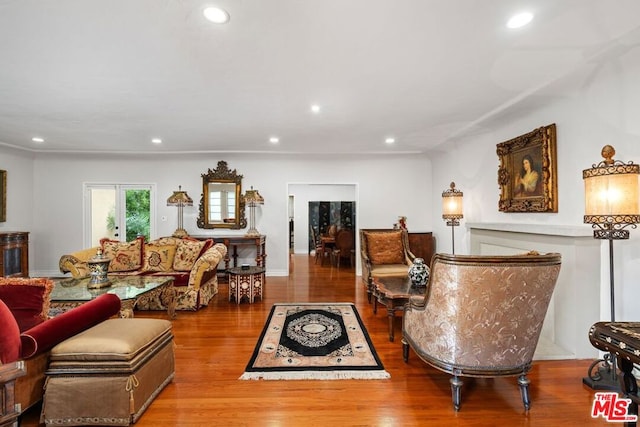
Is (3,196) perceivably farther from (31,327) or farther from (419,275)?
(419,275)

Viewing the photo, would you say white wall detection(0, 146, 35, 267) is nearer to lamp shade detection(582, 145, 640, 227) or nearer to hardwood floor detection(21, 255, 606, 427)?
hardwood floor detection(21, 255, 606, 427)

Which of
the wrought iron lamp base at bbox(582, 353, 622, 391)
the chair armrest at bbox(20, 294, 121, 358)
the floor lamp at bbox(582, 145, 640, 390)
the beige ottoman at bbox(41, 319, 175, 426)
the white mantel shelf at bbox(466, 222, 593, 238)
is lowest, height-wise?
the wrought iron lamp base at bbox(582, 353, 622, 391)

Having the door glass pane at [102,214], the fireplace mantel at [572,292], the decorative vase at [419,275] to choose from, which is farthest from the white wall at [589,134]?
the door glass pane at [102,214]

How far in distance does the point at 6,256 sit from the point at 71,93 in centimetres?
420

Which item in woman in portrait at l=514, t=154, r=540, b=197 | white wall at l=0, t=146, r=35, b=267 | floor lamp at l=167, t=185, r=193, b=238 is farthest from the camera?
floor lamp at l=167, t=185, r=193, b=238

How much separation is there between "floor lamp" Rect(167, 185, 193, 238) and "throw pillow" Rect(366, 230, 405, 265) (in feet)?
11.9

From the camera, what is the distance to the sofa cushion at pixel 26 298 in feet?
6.24

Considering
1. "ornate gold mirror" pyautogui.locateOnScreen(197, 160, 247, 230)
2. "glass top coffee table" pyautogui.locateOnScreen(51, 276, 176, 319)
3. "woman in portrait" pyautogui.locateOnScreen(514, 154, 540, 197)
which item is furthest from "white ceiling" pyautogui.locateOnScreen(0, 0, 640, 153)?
"ornate gold mirror" pyautogui.locateOnScreen(197, 160, 247, 230)

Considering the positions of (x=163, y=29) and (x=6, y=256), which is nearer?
(x=163, y=29)

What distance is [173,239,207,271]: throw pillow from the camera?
445 cm

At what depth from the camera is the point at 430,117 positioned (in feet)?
12.4

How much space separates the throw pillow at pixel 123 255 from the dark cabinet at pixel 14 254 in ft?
7.17

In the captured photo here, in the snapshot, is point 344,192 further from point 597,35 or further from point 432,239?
point 597,35

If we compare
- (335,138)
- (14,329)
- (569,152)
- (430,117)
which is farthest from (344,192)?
(14,329)
